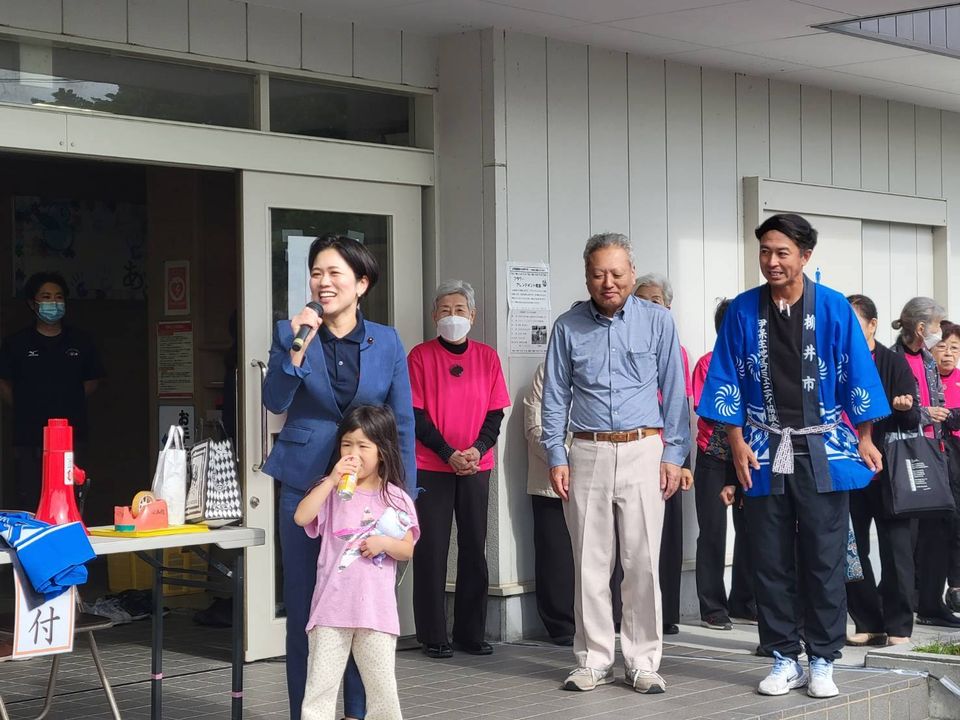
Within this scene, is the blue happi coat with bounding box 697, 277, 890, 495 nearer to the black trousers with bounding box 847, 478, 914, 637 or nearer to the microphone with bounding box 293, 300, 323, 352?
the black trousers with bounding box 847, 478, 914, 637

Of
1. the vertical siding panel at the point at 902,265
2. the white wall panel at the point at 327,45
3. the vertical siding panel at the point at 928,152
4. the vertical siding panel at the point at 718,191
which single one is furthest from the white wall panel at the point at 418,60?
the vertical siding panel at the point at 928,152

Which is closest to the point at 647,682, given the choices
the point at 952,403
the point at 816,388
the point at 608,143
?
the point at 816,388

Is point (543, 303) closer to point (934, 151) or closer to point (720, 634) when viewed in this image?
point (720, 634)

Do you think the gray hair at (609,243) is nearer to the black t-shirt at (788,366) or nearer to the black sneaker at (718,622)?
the black t-shirt at (788,366)

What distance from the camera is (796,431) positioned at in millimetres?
5652

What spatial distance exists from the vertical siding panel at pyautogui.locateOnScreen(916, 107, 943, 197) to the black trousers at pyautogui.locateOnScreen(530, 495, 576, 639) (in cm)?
422

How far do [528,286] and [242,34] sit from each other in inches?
71.3

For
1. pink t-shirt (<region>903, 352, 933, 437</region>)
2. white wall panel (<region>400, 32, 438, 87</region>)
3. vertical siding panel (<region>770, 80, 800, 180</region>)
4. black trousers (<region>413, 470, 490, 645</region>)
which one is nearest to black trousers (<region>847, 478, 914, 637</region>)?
pink t-shirt (<region>903, 352, 933, 437</region>)

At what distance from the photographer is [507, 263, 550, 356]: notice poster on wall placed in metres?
7.17

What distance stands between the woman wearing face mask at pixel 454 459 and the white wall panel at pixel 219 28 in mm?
1416

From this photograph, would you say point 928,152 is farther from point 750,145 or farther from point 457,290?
point 457,290

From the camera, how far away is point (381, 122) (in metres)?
7.22

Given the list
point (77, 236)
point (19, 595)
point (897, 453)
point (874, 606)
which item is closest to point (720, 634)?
point (874, 606)

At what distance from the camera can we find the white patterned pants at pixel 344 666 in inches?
176
